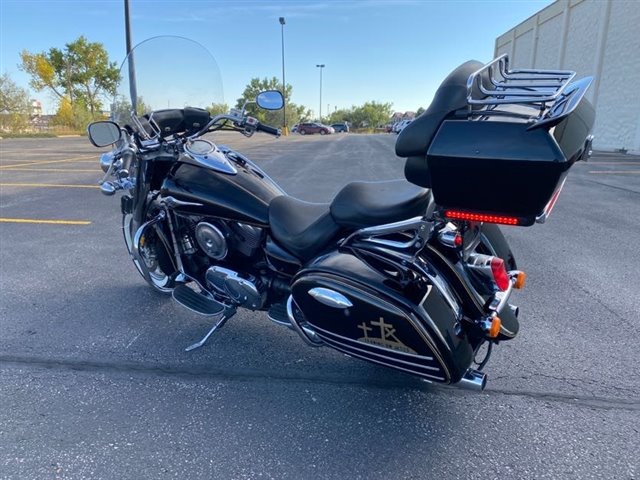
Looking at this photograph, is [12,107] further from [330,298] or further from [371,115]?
[371,115]

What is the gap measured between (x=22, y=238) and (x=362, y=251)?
192 inches

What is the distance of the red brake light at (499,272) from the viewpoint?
1.83m

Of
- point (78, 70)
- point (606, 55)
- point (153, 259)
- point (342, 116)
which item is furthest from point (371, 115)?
point (153, 259)

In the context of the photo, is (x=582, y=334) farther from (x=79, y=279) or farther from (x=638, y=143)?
(x=638, y=143)

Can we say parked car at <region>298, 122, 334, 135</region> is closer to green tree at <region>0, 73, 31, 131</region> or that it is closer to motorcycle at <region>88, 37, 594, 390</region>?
green tree at <region>0, 73, 31, 131</region>

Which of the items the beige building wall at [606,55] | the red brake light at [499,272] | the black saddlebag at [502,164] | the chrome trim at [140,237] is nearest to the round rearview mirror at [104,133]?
the chrome trim at [140,237]

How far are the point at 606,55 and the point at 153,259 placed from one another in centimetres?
2066

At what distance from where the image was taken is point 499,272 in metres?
1.84

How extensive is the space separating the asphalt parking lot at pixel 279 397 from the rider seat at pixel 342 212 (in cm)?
84

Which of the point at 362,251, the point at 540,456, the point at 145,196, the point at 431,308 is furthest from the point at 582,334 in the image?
the point at 145,196

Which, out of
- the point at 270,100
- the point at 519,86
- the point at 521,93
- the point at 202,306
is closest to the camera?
the point at 521,93

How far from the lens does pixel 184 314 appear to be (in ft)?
10.8

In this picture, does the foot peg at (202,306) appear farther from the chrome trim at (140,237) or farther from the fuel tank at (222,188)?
the fuel tank at (222,188)

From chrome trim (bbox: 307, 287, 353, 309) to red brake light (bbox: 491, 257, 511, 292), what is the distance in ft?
2.07
